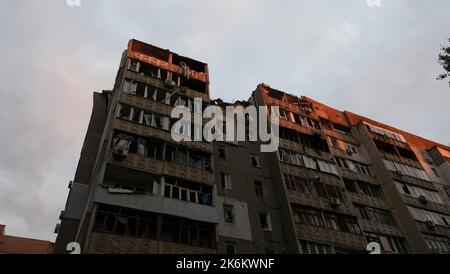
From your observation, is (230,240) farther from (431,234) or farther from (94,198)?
(431,234)

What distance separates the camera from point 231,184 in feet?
85.8

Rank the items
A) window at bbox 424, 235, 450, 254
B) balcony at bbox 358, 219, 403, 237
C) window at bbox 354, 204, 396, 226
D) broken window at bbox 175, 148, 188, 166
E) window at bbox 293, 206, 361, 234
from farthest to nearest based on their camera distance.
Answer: window at bbox 354, 204, 396, 226 < window at bbox 424, 235, 450, 254 < balcony at bbox 358, 219, 403, 237 < window at bbox 293, 206, 361, 234 < broken window at bbox 175, 148, 188, 166

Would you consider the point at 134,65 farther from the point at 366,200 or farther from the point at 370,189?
the point at 370,189

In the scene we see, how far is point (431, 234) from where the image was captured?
30.8 metres

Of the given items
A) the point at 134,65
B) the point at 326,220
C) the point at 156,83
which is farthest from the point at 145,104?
the point at 326,220

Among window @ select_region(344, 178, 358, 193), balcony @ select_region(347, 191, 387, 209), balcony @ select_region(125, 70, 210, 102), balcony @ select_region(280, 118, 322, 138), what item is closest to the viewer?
balcony @ select_region(125, 70, 210, 102)

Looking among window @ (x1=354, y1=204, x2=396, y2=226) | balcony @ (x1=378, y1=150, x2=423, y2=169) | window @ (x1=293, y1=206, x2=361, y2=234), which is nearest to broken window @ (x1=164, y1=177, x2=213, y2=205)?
window @ (x1=293, y1=206, x2=361, y2=234)

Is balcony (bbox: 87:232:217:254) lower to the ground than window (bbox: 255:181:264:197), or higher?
lower

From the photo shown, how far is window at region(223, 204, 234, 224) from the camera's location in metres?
23.5

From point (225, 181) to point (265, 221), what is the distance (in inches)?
169

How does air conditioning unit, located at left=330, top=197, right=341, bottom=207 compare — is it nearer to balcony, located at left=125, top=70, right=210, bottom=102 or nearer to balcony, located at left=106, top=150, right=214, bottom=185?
balcony, located at left=106, top=150, right=214, bottom=185

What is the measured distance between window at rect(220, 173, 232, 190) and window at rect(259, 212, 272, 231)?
322cm

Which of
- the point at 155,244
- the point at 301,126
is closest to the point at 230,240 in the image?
the point at 155,244

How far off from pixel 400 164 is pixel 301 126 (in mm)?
→ 12786
